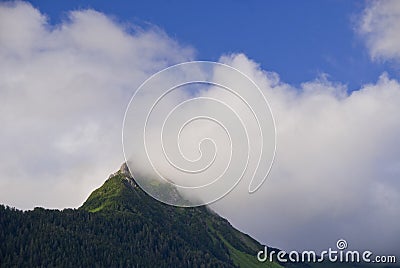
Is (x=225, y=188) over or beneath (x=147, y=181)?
beneath

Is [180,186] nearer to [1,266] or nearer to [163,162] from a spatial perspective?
[163,162]

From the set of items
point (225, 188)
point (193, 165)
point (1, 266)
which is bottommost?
point (225, 188)

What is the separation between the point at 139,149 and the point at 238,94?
5.08 m

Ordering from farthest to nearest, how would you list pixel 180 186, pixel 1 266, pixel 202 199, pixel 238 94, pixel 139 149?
pixel 1 266 → pixel 180 186 → pixel 202 199 → pixel 139 149 → pixel 238 94

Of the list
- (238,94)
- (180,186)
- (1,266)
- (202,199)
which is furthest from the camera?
(1,266)

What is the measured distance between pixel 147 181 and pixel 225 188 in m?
9.31

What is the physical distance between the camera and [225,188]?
22.1m

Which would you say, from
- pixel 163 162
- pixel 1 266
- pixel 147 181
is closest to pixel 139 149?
pixel 163 162

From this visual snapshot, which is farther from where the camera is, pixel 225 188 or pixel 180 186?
pixel 180 186

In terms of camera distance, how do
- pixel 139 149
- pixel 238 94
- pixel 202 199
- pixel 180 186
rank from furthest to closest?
pixel 180 186, pixel 202 199, pixel 139 149, pixel 238 94

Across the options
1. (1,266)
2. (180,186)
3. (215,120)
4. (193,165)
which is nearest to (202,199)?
(193,165)

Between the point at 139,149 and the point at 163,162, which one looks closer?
the point at 139,149

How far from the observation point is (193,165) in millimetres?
24500

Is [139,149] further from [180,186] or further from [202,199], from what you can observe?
[180,186]
